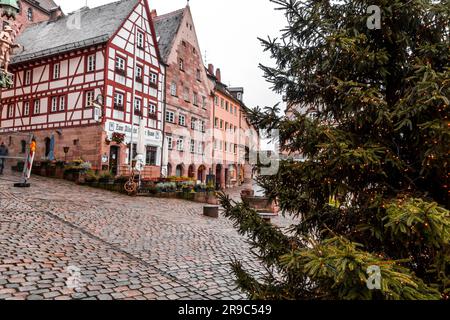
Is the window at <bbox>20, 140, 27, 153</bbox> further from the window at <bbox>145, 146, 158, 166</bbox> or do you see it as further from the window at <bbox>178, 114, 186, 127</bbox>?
the window at <bbox>178, 114, 186, 127</bbox>

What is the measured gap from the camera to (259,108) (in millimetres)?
3059

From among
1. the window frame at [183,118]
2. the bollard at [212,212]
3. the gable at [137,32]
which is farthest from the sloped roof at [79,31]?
the bollard at [212,212]

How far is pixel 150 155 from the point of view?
24391 millimetres

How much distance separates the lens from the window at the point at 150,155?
24.0 m

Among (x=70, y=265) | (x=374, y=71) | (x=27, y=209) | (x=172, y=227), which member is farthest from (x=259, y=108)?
(x=27, y=209)

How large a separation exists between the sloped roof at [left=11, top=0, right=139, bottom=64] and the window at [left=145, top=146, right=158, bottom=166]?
26.7 ft

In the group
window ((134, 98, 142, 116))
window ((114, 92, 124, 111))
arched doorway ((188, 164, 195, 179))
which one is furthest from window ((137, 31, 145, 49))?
arched doorway ((188, 164, 195, 179))

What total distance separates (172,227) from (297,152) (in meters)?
7.07

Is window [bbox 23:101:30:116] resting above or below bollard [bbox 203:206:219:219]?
above

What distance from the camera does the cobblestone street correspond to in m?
4.30

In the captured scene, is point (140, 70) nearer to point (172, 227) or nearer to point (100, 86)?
point (100, 86)

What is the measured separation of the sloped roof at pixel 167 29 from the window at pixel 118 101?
6783 mm

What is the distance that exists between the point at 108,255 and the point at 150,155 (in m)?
19.0

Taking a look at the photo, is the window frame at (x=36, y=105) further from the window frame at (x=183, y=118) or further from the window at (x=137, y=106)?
the window frame at (x=183, y=118)
